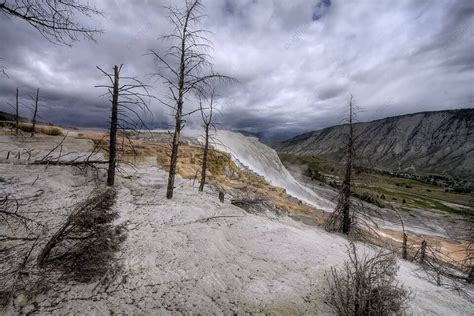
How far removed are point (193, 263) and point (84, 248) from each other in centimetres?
281

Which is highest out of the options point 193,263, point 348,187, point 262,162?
point 348,187

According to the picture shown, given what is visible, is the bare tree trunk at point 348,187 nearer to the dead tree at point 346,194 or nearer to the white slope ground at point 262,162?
the dead tree at point 346,194

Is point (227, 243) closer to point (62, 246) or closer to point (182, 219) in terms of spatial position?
point (182, 219)

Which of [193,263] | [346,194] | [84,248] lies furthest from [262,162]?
[84,248]

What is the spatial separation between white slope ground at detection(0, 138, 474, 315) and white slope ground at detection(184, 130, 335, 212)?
2587 centimetres

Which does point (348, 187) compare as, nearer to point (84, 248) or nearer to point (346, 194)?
point (346, 194)

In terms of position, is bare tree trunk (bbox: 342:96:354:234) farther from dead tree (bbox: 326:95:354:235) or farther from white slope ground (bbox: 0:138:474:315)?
white slope ground (bbox: 0:138:474:315)

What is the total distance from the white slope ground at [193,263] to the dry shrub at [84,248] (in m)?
0.34

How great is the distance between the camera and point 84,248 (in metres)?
6.92

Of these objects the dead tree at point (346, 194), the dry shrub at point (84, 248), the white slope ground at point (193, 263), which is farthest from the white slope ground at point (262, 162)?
the dry shrub at point (84, 248)

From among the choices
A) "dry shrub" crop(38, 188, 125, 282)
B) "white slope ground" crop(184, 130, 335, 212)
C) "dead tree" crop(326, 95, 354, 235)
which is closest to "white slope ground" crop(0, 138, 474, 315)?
"dry shrub" crop(38, 188, 125, 282)

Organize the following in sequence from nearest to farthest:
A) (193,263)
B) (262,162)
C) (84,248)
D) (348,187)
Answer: (84,248) < (193,263) < (348,187) < (262,162)

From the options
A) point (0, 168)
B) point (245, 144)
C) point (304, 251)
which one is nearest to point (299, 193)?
point (245, 144)

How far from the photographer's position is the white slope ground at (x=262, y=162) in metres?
39.2
